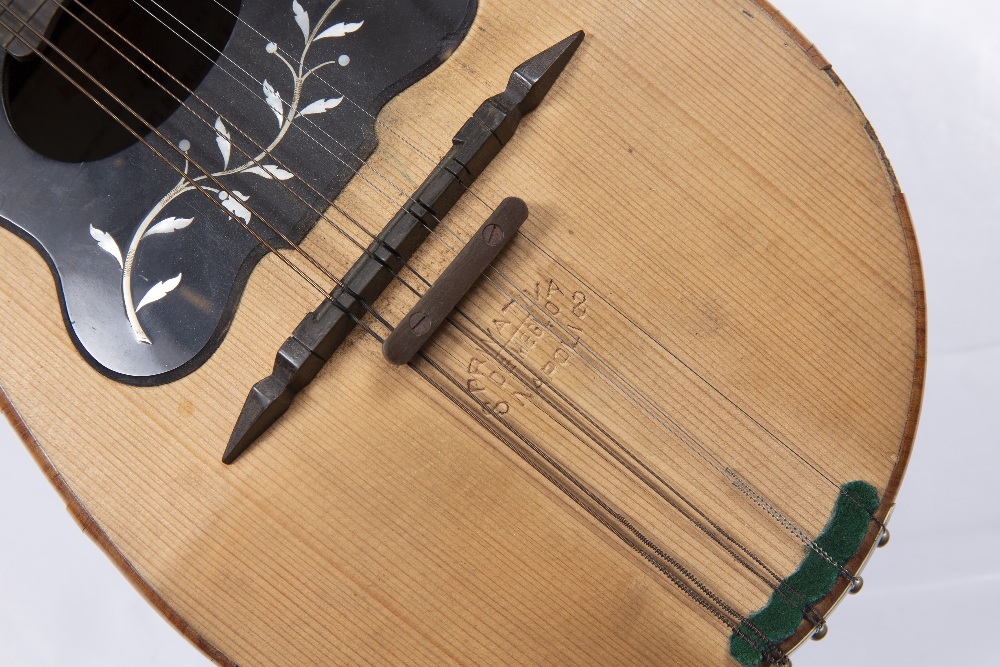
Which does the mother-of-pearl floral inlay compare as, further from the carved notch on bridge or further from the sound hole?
the carved notch on bridge

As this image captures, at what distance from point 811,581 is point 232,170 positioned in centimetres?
103

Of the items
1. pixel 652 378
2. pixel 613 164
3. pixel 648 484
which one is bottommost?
pixel 648 484

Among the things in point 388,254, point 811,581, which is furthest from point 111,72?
point 811,581

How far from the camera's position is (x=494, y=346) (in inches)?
45.2

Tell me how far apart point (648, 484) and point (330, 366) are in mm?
475

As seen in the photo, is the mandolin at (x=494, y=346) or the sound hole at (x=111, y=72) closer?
the mandolin at (x=494, y=346)

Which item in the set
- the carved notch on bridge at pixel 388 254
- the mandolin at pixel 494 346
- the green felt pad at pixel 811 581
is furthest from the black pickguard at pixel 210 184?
the green felt pad at pixel 811 581

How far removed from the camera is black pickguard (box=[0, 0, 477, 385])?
1207 millimetres

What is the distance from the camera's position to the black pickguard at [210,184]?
3.96ft

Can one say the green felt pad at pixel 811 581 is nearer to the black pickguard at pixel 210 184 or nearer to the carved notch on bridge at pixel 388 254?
the carved notch on bridge at pixel 388 254

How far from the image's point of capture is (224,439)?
3.85ft

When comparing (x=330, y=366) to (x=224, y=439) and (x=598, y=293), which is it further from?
(x=598, y=293)

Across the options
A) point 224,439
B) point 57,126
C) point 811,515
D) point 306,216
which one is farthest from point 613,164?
point 57,126

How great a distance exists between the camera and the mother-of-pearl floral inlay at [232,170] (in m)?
1.22
